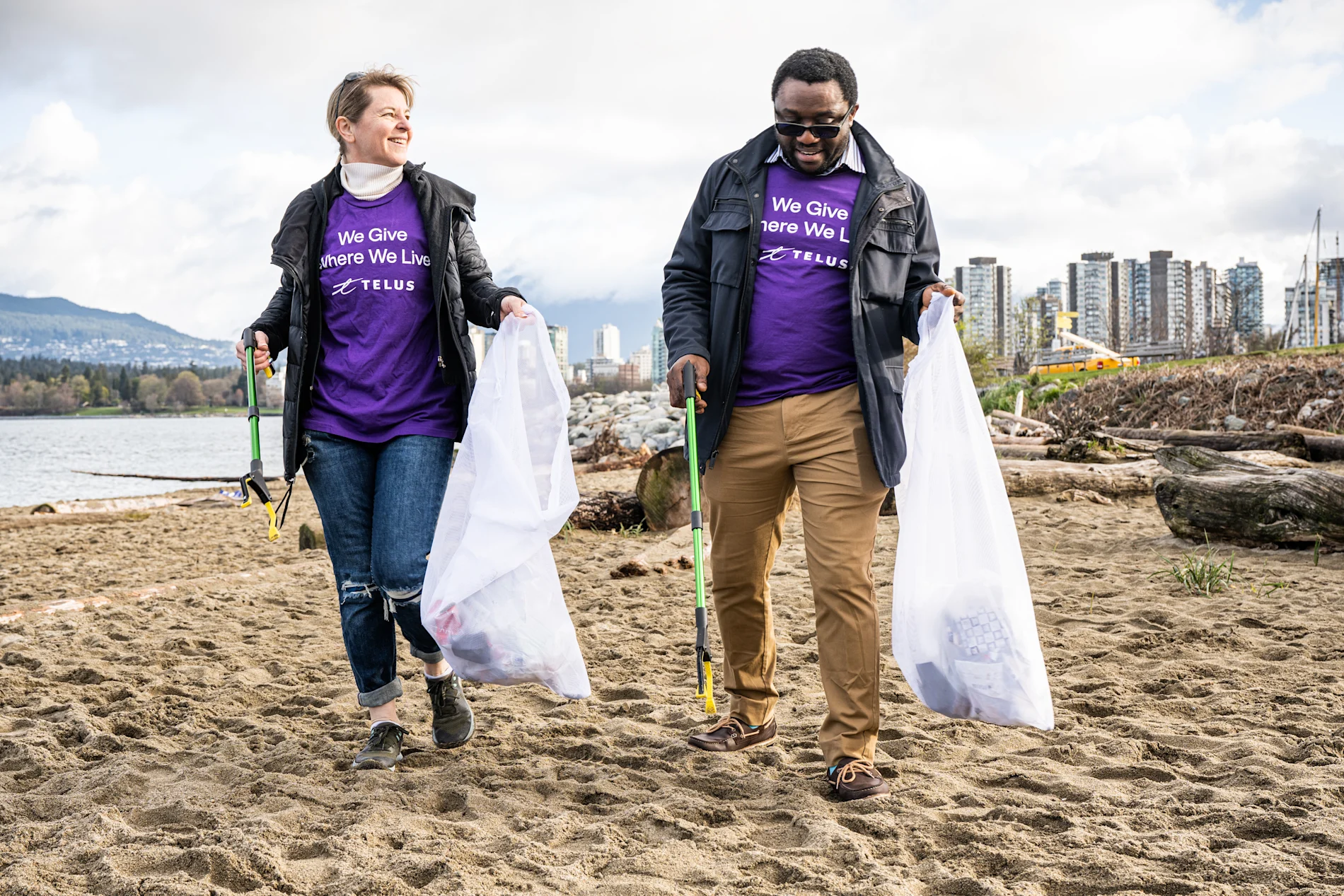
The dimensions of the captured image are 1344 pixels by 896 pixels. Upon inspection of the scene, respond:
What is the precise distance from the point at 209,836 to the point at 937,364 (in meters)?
2.32

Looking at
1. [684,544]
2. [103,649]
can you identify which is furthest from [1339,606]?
[103,649]

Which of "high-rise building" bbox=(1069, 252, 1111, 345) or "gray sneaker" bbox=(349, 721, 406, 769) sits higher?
"high-rise building" bbox=(1069, 252, 1111, 345)

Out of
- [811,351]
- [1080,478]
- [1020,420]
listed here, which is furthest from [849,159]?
[1020,420]

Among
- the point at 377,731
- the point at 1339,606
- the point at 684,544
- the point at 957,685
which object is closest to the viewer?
the point at 957,685

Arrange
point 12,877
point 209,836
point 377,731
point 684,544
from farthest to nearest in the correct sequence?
point 684,544 < point 377,731 < point 209,836 < point 12,877

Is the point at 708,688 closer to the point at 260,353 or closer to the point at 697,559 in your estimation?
the point at 697,559

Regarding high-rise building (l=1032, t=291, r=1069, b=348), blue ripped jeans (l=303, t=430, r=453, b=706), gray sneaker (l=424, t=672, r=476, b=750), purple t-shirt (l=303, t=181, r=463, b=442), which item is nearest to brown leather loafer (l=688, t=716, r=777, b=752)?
gray sneaker (l=424, t=672, r=476, b=750)

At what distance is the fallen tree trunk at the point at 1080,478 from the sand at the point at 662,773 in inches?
142

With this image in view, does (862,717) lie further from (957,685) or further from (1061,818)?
(1061,818)

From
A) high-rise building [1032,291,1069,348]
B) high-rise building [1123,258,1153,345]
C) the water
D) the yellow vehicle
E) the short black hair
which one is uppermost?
high-rise building [1123,258,1153,345]

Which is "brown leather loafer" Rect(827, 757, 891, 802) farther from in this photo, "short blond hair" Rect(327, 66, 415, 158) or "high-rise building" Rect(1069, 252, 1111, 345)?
"high-rise building" Rect(1069, 252, 1111, 345)

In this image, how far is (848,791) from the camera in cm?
284

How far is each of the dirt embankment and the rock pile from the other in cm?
691

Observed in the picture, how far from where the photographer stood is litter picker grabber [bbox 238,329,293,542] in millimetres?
3219
